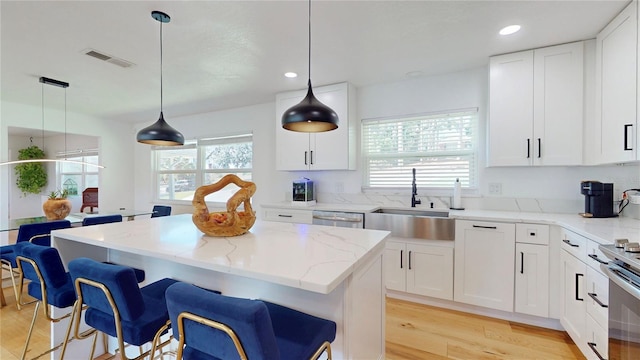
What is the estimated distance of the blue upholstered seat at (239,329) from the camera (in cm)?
81

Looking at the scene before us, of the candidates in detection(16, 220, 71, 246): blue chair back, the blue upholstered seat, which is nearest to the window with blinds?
the blue upholstered seat

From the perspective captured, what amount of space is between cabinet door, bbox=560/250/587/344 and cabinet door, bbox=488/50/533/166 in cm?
94

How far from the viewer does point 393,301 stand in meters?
2.84

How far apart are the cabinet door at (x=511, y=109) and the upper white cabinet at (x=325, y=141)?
146 centimetres

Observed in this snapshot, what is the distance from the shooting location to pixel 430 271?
2654mm

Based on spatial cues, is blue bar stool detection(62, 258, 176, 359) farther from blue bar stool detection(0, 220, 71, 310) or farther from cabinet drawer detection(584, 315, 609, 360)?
cabinet drawer detection(584, 315, 609, 360)

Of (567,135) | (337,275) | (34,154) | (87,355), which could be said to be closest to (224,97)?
(87,355)

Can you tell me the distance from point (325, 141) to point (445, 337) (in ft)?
7.58

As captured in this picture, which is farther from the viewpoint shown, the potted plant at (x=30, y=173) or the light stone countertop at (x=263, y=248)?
the potted plant at (x=30, y=173)

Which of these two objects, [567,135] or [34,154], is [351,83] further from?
[34,154]

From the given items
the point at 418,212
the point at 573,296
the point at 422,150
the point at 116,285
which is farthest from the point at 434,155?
the point at 116,285

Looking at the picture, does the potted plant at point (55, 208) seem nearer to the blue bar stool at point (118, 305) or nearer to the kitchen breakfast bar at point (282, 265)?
the kitchen breakfast bar at point (282, 265)

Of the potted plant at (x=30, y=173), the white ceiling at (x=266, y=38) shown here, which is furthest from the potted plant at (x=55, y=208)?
the potted plant at (x=30, y=173)

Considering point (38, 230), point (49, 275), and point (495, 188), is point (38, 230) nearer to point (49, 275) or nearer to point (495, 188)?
point (49, 275)
